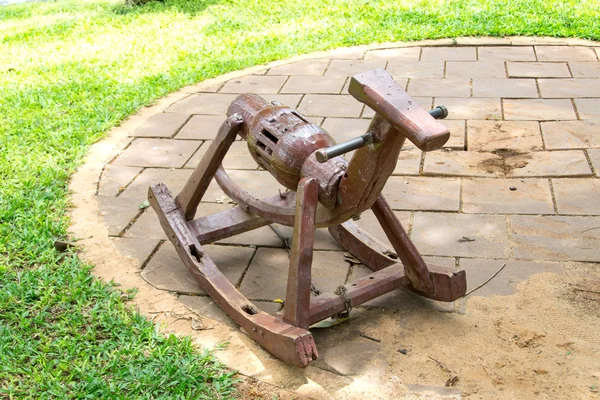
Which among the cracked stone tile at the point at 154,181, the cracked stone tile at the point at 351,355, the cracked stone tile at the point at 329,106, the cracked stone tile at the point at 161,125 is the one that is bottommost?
the cracked stone tile at the point at 161,125

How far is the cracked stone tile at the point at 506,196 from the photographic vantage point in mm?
4156

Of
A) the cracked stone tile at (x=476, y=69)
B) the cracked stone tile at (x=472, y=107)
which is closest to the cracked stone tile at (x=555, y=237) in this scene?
the cracked stone tile at (x=472, y=107)

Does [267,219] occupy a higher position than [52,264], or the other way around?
[267,219]

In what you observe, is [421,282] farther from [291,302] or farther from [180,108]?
[180,108]

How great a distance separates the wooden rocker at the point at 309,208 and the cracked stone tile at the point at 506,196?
0.85m

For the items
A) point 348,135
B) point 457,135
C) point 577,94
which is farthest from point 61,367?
point 577,94

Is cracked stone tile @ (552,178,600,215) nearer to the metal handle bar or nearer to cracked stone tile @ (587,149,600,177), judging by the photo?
cracked stone tile @ (587,149,600,177)

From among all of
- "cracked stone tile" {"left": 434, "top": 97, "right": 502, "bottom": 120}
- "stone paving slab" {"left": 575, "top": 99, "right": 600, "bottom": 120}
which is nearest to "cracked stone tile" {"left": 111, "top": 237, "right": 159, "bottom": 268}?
"cracked stone tile" {"left": 434, "top": 97, "right": 502, "bottom": 120}

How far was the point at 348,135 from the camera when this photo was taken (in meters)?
5.19

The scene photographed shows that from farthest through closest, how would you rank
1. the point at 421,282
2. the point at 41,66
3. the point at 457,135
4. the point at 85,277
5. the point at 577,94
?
the point at 41,66 → the point at 577,94 → the point at 457,135 → the point at 85,277 → the point at 421,282

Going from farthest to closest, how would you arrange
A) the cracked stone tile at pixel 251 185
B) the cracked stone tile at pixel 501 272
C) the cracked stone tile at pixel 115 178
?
the cracked stone tile at pixel 115 178
the cracked stone tile at pixel 251 185
the cracked stone tile at pixel 501 272

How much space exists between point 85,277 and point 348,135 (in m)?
2.23

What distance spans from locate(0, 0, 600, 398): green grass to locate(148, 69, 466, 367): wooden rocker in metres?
0.34

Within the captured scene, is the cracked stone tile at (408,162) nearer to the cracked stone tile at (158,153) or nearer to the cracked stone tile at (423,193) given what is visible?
the cracked stone tile at (423,193)
